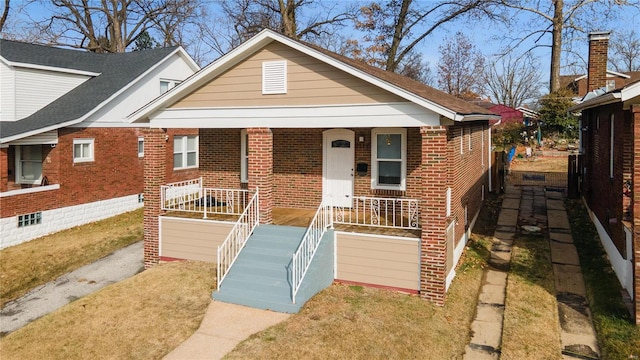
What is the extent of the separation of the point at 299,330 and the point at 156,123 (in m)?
7.30

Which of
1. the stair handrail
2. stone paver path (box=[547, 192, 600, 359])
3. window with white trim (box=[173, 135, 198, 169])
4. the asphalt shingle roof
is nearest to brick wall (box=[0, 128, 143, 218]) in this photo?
the asphalt shingle roof

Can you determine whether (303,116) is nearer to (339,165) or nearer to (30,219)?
(339,165)

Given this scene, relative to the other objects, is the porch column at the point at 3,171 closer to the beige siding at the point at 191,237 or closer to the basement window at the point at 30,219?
the basement window at the point at 30,219

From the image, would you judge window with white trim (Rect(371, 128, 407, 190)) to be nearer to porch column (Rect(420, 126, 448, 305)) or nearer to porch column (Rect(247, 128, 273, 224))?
porch column (Rect(420, 126, 448, 305))

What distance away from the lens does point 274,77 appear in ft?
36.7

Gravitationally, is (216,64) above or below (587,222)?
above

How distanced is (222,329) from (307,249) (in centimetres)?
239

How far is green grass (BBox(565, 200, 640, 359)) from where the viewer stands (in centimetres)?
750

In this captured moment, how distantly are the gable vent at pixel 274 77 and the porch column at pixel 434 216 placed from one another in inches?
141

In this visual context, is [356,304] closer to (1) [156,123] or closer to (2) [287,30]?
(1) [156,123]

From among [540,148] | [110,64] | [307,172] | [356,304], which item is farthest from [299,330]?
[540,148]

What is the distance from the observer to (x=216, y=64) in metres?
11.3

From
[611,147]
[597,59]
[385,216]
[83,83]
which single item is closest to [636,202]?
[611,147]

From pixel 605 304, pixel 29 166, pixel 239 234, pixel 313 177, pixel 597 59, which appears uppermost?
pixel 597 59
